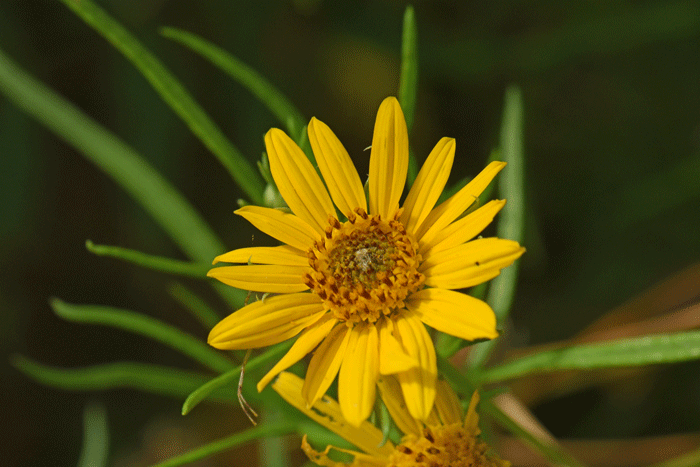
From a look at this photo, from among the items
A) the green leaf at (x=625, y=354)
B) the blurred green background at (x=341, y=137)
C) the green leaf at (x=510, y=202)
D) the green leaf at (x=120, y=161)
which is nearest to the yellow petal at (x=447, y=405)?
the green leaf at (x=625, y=354)

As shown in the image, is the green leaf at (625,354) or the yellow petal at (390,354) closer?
the yellow petal at (390,354)

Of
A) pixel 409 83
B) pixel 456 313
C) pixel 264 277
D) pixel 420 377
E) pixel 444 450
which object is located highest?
pixel 409 83

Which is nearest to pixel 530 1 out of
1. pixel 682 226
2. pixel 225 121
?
pixel 682 226

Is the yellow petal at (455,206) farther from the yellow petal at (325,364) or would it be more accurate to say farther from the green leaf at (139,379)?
the green leaf at (139,379)

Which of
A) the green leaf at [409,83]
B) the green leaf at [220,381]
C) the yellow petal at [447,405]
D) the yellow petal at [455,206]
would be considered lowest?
the yellow petal at [447,405]

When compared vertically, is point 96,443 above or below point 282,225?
below

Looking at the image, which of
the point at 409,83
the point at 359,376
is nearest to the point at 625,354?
the point at 359,376

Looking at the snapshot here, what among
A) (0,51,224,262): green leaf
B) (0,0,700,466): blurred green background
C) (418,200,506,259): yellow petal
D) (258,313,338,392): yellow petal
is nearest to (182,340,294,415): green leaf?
(258,313,338,392): yellow petal

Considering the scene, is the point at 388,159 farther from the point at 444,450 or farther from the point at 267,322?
the point at 444,450
